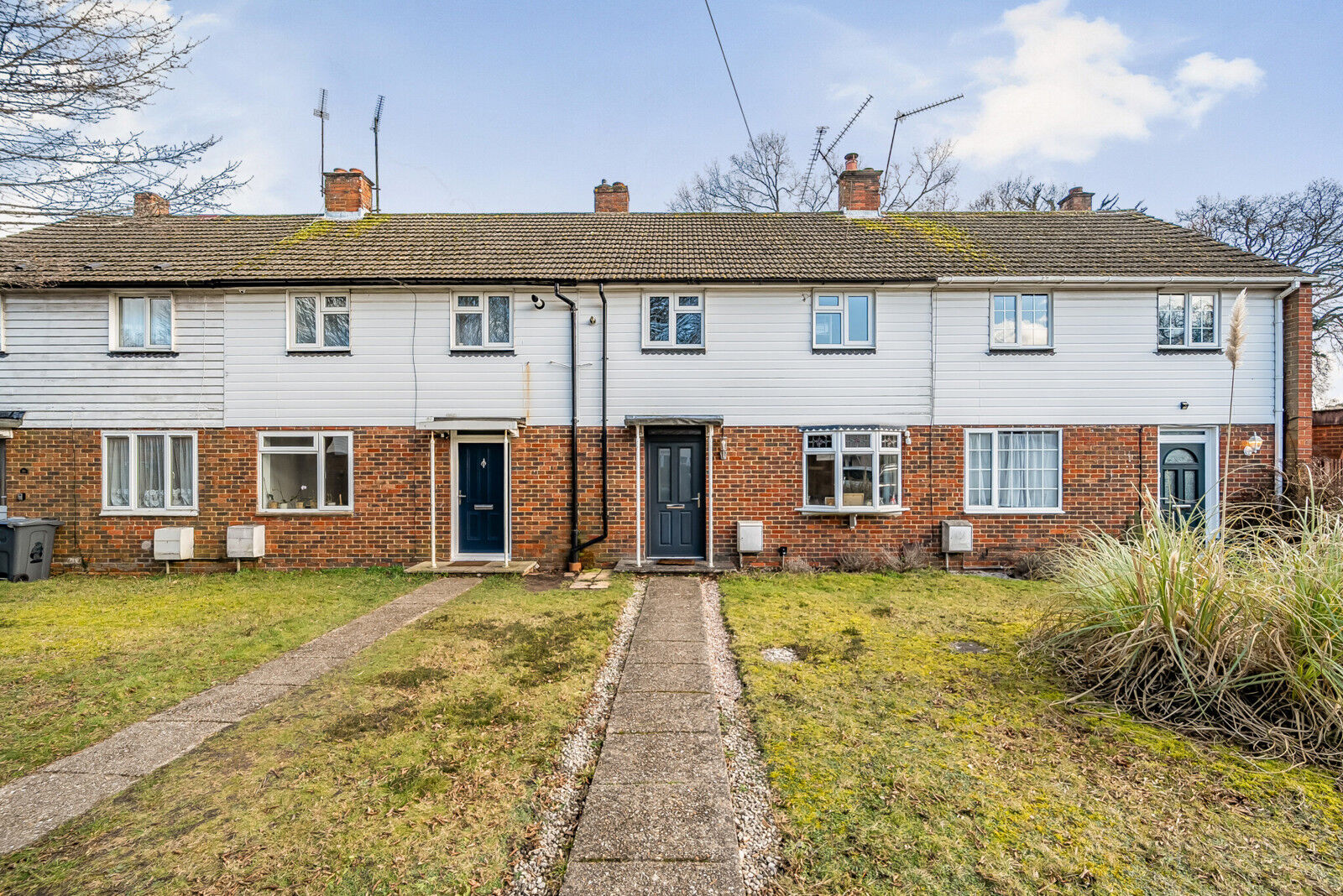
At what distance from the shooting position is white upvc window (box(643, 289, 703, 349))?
32.5ft

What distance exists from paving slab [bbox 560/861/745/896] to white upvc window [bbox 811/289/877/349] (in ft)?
28.3

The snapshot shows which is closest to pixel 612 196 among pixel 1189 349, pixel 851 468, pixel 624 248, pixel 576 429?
pixel 624 248

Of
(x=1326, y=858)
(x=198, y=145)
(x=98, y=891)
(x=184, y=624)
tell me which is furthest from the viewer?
(x=184, y=624)

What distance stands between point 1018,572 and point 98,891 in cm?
1083

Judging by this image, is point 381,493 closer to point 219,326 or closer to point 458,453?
point 458,453

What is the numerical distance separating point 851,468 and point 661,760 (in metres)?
7.22

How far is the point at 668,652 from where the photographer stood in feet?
18.3

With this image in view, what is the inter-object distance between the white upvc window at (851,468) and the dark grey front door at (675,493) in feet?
6.07

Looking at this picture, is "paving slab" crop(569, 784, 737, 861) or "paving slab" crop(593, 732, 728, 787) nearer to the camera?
"paving slab" crop(569, 784, 737, 861)

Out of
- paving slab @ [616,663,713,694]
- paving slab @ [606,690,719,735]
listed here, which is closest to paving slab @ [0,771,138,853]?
paving slab @ [606,690,719,735]

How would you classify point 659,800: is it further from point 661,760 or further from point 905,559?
point 905,559

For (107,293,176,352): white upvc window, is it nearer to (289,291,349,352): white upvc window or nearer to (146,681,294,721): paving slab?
(289,291,349,352): white upvc window

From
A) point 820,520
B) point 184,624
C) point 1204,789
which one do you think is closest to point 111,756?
point 184,624

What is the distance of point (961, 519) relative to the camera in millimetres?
9734
